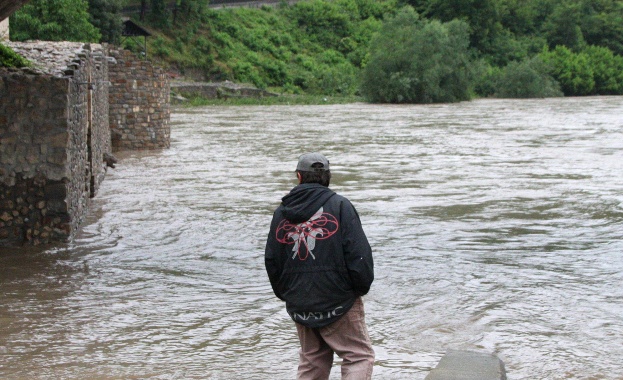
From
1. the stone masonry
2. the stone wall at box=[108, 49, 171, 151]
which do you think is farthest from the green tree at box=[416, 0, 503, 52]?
the stone masonry

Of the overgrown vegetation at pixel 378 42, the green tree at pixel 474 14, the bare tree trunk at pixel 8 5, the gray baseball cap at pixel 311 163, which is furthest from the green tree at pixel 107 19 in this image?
the gray baseball cap at pixel 311 163

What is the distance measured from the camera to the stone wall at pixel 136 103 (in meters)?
22.0

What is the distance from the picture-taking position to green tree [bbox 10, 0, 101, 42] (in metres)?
39.7

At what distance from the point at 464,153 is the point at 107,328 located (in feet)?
54.6

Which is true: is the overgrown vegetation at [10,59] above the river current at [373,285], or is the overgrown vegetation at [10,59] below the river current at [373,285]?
above

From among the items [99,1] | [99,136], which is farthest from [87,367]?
[99,1]

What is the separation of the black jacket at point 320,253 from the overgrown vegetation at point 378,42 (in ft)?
121

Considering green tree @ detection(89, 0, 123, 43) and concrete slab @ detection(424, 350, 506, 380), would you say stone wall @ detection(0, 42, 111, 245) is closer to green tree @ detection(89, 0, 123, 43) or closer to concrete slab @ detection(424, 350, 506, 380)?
concrete slab @ detection(424, 350, 506, 380)

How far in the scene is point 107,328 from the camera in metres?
7.94

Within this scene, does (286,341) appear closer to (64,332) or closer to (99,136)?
(64,332)

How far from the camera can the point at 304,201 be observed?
16.5 ft

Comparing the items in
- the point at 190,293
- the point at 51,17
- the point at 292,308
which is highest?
the point at 51,17

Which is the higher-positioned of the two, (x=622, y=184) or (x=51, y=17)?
(x=51, y=17)

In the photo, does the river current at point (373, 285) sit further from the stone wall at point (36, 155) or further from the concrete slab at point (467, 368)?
the concrete slab at point (467, 368)
